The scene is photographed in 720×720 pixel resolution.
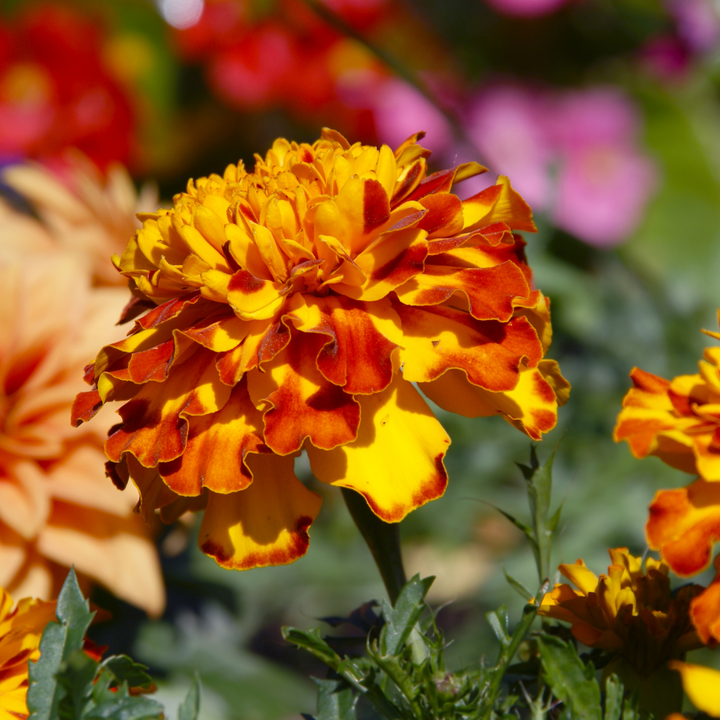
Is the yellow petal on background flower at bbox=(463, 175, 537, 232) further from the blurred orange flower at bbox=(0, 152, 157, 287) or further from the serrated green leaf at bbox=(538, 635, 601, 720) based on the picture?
the blurred orange flower at bbox=(0, 152, 157, 287)

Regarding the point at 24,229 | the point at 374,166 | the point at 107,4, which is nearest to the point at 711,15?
the point at 107,4

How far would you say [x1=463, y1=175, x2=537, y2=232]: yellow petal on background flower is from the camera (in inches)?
14.0

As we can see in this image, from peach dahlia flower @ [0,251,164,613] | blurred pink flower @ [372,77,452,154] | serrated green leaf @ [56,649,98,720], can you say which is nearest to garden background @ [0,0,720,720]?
blurred pink flower @ [372,77,452,154]

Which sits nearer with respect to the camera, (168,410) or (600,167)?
(168,410)

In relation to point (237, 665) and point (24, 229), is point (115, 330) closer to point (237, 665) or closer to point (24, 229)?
point (24, 229)

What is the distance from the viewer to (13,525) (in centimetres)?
47

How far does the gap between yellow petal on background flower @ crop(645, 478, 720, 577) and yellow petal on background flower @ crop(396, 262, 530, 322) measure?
9 cm

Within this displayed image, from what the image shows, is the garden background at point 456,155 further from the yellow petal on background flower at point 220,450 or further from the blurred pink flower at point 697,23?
the yellow petal on background flower at point 220,450

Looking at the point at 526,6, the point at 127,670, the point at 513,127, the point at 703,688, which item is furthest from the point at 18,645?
the point at 526,6

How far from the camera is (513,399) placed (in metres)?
0.32

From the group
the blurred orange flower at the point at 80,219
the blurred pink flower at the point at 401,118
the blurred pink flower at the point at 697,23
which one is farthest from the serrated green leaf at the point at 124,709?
the blurred pink flower at the point at 697,23

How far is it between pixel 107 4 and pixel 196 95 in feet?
0.97

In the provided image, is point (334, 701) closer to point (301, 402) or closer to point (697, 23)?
point (301, 402)

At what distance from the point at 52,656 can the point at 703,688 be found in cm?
22
